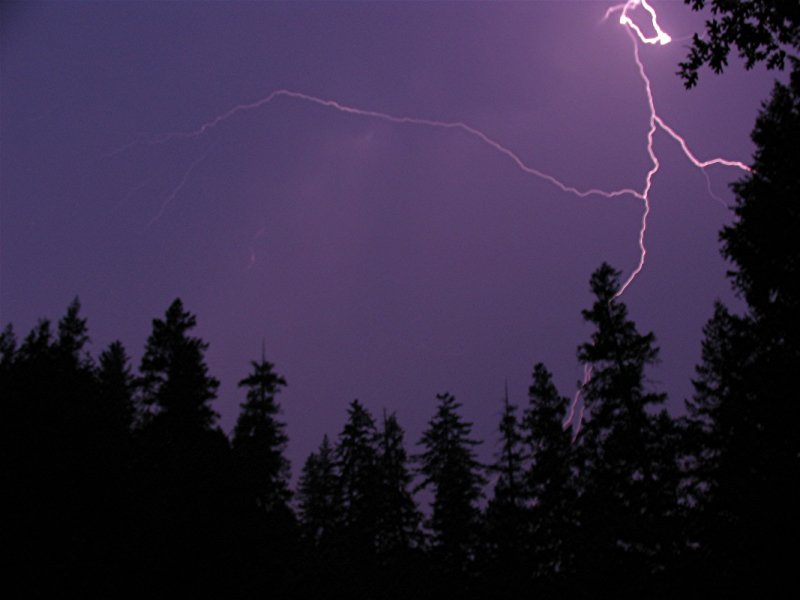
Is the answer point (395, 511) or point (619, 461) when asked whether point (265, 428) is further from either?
point (619, 461)

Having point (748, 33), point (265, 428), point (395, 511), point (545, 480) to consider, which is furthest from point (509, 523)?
point (748, 33)

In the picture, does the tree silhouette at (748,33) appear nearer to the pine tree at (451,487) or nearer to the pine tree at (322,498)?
the pine tree at (451,487)

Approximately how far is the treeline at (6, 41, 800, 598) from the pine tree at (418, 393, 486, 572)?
193 centimetres

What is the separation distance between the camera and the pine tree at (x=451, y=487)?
24.8 meters

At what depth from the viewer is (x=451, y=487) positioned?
25953mm

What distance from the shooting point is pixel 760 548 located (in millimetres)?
8805

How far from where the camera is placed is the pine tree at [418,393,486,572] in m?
24.8

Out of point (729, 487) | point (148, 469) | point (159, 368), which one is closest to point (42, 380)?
point (148, 469)

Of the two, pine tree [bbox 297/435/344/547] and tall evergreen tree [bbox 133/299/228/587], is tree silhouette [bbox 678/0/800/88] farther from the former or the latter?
pine tree [bbox 297/435/344/547]

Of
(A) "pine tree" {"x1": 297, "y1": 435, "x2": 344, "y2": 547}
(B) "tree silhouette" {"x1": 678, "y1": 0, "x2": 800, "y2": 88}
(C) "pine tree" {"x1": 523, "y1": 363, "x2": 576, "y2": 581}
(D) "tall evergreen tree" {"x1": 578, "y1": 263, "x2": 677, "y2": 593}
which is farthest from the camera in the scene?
(A) "pine tree" {"x1": 297, "y1": 435, "x2": 344, "y2": 547}

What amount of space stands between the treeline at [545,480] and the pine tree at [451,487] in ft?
6.34

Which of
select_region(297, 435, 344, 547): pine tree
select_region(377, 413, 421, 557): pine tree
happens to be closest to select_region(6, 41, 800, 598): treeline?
select_region(377, 413, 421, 557): pine tree

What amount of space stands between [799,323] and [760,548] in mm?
4091

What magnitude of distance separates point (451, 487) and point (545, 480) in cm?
806
